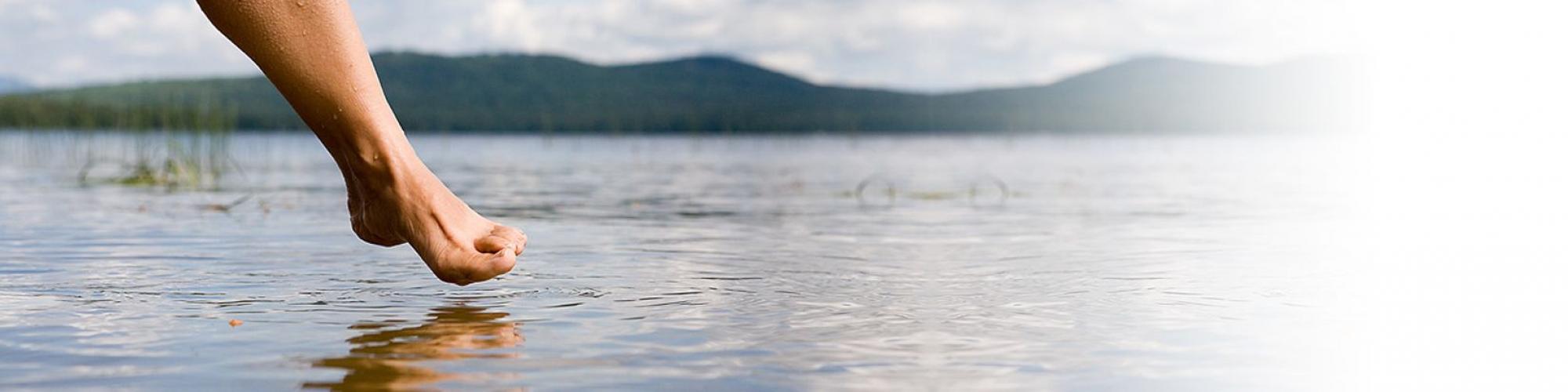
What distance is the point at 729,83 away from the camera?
388ft

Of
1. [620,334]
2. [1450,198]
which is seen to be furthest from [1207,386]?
[1450,198]

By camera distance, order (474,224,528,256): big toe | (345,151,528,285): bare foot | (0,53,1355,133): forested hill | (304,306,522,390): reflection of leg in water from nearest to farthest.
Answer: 1. (304,306,522,390): reflection of leg in water
2. (345,151,528,285): bare foot
3. (474,224,528,256): big toe
4. (0,53,1355,133): forested hill

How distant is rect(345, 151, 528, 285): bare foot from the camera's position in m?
3.18

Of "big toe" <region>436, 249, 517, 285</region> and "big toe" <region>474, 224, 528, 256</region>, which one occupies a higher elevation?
"big toe" <region>474, 224, 528, 256</region>

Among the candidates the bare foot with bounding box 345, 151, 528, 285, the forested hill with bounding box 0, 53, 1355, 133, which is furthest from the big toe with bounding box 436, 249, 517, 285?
the forested hill with bounding box 0, 53, 1355, 133

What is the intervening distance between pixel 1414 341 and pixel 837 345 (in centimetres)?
105

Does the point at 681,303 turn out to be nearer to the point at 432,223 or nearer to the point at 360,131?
the point at 432,223

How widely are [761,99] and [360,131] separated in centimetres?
10948

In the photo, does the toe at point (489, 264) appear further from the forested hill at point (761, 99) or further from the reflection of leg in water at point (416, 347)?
the forested hill at point (761, 99)

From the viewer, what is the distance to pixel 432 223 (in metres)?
3.25

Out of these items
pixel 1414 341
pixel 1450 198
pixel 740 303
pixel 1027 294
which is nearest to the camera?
pixel 1414 341

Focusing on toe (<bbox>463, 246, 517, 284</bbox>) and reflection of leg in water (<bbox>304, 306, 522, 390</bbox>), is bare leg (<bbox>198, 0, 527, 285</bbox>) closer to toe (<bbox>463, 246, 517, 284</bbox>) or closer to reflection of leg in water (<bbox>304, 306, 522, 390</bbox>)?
toe (<bbox>463, 246, 517, 284</bbox>)

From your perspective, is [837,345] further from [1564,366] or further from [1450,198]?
[1450,198]

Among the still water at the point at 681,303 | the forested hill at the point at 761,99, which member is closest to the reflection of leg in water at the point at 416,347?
the still water at the point at 681,303
